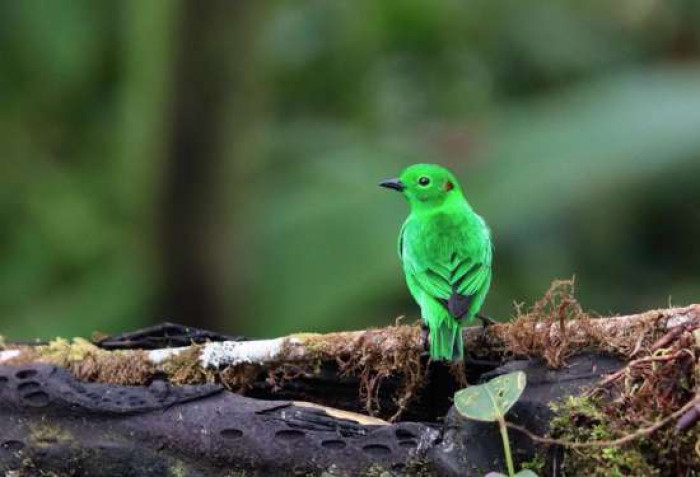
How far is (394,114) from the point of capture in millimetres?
11070

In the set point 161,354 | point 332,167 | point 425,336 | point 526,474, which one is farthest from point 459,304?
point 332,167

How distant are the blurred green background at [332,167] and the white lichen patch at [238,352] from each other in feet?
13.4

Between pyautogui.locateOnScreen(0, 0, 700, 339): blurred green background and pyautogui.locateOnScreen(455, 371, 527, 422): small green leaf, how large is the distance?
4.85 m

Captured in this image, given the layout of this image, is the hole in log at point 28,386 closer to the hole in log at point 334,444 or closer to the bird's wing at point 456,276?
the hole in log at point 334,444

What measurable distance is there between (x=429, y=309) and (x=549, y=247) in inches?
250

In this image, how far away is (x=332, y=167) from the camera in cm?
1002

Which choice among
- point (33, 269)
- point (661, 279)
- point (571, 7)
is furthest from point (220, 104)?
point (571, 7)

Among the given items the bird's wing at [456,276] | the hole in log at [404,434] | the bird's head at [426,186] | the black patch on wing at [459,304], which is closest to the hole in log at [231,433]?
the hole in log at [404,434]

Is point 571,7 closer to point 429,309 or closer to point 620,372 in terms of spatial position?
point 429,309

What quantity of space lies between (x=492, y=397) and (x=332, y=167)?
7.26m

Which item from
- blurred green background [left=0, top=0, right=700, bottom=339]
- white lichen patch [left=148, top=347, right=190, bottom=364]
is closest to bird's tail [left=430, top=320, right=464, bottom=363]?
white lichen patch [left=148, top=347, right=190, bottom=364]

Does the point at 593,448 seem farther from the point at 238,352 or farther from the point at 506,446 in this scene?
the point at 238,352

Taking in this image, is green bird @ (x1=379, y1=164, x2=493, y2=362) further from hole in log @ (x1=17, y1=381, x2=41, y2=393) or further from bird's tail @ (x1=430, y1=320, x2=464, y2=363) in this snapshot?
hole in log @ (x1=17, y1=381, x2=41, y2=393)

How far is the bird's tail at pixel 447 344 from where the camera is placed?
3.28 metres
